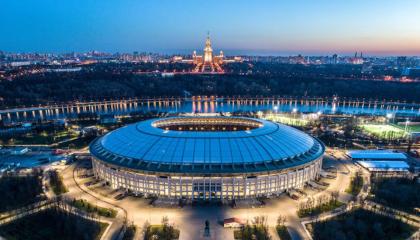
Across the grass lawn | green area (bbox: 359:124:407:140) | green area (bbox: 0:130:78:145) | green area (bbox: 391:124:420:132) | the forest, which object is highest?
the forest

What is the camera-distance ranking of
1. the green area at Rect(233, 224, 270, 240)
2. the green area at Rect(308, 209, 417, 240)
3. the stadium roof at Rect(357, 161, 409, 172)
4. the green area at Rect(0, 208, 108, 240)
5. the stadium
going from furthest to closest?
the stadium roof at Rect(357, 161, 409, 172)
the stadium
the green area at Rect(0, 208, 108, 240)
the green area at Rect(308, 209, 417, 240)
the green area at Rect(233, 224, 270, 240)

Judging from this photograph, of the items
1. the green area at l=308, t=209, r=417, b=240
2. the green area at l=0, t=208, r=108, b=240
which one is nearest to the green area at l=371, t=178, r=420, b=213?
the green area at l=308, t=209, r=417, b=240

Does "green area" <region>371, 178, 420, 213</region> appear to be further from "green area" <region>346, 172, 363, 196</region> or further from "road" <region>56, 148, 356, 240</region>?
"road" <region>56, 148, 356, 240</region>

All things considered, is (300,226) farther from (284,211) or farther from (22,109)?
(22,109)

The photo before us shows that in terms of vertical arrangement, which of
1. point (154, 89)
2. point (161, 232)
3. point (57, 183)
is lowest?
point (161, 232)

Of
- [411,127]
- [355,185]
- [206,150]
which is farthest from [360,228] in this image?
[411,127]

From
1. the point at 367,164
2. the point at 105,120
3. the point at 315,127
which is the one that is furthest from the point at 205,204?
the point at 105,120

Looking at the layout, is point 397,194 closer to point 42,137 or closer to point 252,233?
point 252,233

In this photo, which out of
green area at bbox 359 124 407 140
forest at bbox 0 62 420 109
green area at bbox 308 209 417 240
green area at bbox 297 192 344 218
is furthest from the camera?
forest at bbox 0 62 420 109
